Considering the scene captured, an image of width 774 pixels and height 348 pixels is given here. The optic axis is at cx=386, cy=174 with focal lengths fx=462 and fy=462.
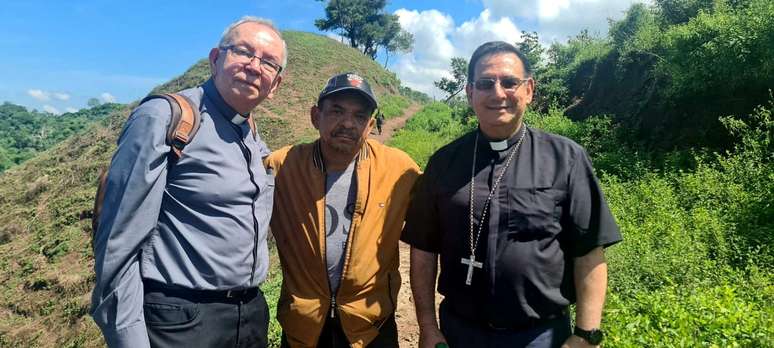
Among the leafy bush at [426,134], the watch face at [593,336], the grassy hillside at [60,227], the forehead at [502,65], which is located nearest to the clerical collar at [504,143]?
the forehead at [502,65]

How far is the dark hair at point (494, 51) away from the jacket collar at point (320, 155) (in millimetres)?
748

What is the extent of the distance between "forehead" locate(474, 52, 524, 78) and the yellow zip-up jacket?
2.65 ft

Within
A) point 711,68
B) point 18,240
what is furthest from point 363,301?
point 18,240

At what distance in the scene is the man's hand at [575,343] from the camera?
203 centimetres

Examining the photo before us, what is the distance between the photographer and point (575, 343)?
2043 millimetres

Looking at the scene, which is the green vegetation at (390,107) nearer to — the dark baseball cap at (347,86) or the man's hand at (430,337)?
the dark baseball cap at (347,86)

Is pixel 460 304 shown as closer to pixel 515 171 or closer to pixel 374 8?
pixel 515 171

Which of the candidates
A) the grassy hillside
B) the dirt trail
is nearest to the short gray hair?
the dirt trail

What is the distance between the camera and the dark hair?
7.07 feet

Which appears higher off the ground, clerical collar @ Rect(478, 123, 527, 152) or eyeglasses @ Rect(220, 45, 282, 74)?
eyeglasses @ Rect(220, 45, 282, 74)

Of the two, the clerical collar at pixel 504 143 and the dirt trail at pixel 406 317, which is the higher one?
the clerical collar at pixel 504 143

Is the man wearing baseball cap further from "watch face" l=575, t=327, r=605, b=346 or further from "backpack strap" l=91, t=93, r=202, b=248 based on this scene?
"watch face" l=575, t=327, r=605, b=346

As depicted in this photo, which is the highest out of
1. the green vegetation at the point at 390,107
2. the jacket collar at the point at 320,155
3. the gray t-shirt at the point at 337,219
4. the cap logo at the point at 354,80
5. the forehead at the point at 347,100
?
the green vegetation at the point at 390,107

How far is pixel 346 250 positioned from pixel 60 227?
17.5 metres
